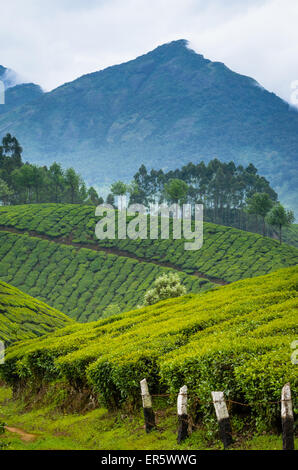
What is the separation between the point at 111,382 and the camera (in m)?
13.7

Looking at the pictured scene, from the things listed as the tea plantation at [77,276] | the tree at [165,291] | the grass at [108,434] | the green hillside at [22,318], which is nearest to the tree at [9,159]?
the tea plantation at [77,276]

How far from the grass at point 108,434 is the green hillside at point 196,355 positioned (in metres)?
0.51

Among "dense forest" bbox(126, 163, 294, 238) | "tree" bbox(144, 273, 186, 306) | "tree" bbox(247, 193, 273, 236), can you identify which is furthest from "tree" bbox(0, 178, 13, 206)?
"tree" bbox(144, 273, 186, 306)

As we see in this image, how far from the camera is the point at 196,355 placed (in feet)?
37.1

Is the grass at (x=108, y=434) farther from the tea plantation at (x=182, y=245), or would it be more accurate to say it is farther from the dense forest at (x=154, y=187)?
the dense forest at (x=154, y=187)

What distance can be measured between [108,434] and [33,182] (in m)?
108

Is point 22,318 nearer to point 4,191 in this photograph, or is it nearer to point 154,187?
point 4,191

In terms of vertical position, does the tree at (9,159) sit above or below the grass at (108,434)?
above

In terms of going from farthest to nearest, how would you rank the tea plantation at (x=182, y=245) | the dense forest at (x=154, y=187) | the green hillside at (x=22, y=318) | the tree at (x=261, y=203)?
1. the dense forest at (x=154, y=187)
2. the tree at (x=261, y=203)
3. the tea plantation at (x=182, y=245)
4. the green hillside at (x=22, y=318)

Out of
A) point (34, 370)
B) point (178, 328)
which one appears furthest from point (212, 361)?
point (34, 370)

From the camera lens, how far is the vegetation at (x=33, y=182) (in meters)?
116
